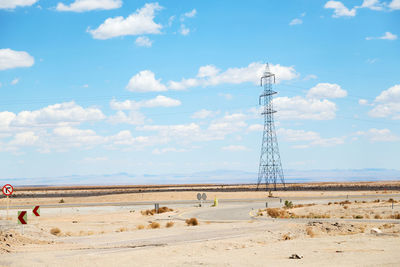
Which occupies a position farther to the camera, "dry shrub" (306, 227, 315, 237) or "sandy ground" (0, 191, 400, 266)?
"dry shrub" (306, 227, 315, 237)

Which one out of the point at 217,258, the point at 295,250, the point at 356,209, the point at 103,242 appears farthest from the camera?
the point at 356,209

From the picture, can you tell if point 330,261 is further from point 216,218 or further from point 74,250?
point 216,218

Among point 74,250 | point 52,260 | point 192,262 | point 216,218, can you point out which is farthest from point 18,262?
point 216,218

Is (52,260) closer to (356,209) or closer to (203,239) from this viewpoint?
(203,239)

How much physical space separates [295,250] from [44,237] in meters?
14.4

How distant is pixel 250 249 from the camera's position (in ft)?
68.9

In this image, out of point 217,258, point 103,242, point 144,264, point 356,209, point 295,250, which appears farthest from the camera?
point 356,209

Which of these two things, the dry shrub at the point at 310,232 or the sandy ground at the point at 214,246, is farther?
the dry shrub at the point at 310,232

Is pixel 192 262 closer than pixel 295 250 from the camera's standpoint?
Yes

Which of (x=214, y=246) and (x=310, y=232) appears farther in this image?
(x=310, y=232)

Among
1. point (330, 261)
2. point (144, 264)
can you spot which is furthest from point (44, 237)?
point (330, 261)

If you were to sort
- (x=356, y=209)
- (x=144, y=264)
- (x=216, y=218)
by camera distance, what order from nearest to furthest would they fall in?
(x=144, y=264), (x=216, y=218), (x=356, y=209)

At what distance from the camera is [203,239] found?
81.4 ft

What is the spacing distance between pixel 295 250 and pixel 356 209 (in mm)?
26134
